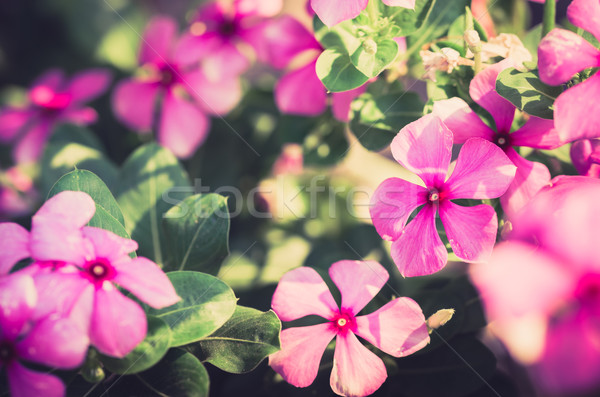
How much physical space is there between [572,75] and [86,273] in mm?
584

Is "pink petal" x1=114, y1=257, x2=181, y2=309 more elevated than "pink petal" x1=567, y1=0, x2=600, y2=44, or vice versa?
"pink petal" x1=567, y1=0, x2=600, y2=44

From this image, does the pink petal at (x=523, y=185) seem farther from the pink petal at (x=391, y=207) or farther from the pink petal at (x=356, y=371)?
the pink petal at (x=356, y=371)

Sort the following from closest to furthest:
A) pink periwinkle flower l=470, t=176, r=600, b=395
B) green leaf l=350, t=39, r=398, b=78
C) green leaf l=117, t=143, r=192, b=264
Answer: pink periwinkle flower l=470, t=176, r=600, b=395 < green leaf l=350, t=39, r=398, b=78 < green leaf l=117, t=143, r=192, b=264

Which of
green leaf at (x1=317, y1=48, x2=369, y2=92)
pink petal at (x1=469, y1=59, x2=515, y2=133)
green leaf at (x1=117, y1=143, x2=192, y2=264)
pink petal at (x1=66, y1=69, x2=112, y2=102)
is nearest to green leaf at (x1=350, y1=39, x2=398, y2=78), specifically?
green leaf at (x1=317, y1=48, x2=369, y2=92)

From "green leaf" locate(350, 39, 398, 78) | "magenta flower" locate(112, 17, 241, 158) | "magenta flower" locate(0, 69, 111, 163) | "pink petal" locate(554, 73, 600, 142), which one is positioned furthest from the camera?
"magenta flower" locate(0, 69, 111, 163)

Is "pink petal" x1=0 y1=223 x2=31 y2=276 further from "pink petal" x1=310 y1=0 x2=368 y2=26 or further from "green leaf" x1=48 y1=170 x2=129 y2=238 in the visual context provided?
"pink petal" x1=310 y1=0 x2=368 y2=26

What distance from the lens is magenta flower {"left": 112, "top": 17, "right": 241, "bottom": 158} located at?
0.91 meters

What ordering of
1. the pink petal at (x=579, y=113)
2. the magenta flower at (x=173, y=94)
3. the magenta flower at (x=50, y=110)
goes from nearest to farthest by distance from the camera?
the pink petal at (x=579, y=113)
the magenta flower at (x=173, y=94)
the magenta flower at (x=50, y=110)

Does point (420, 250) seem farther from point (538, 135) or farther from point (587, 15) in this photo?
point (587, 15)

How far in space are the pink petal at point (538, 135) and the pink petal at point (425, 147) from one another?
120 mm

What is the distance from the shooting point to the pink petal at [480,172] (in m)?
0.54

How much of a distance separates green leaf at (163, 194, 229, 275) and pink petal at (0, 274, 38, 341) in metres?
0.24

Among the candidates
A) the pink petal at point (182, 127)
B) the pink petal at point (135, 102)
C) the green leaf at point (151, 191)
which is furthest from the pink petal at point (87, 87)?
the green leaf at point (151, 191)

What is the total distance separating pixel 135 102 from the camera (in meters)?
0.96
